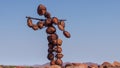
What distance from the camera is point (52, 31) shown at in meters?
15.0

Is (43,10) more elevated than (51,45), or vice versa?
(43,10)

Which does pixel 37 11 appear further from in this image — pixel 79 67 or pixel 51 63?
pixel 79 67

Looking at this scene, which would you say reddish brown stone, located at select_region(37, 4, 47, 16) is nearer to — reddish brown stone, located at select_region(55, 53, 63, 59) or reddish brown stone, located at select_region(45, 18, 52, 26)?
reddish brown stone, located at select_region(45, 18, 52, 26)

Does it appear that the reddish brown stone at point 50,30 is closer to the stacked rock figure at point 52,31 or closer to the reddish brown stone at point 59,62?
the stacked rock figure at point 52,31

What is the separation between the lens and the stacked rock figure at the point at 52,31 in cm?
1495

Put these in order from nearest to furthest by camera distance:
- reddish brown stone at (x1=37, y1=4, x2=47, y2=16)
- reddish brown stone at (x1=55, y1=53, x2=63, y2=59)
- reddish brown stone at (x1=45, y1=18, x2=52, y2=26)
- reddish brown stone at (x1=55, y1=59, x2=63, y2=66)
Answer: reddish brown stone at (x1=55, y1=59, x2=63, y2=66) → reddish brown stone at (x1=55, y1=53, x2=63, y2=59) → reddish brown stone at (x1=45, y1=18, x2=52, y2=26) → reddish brown stone at (x1=37, y1=4, x2=47, y2=16)

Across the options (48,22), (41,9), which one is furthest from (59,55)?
(41,9)

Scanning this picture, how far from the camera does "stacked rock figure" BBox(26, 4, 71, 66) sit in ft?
49.1

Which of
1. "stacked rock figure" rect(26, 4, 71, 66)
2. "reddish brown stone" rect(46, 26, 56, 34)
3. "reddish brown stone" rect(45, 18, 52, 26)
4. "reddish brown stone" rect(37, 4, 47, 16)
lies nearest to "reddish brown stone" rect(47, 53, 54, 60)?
"stacked rock figure" rect(26, 4, 71, 66)

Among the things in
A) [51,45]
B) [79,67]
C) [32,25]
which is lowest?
[79,67]

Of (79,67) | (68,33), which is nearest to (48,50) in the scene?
(68,33)

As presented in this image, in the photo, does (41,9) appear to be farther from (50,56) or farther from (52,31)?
(50,56)

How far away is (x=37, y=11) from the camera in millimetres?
15445

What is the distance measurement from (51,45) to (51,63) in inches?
36.3
